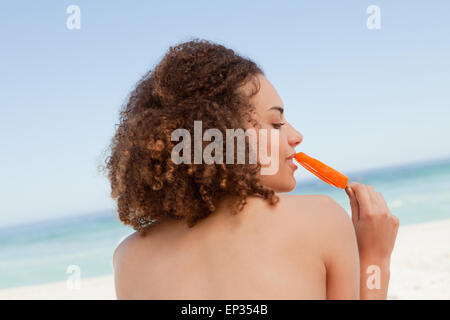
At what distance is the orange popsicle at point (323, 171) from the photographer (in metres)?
1.50

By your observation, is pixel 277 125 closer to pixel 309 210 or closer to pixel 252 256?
pixel 309 210

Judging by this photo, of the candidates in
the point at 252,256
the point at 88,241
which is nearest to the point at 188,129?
the point at 252,256

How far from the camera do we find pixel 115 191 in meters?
1.44

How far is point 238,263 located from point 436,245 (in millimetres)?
7798

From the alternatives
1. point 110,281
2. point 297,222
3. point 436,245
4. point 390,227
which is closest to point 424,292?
point 436,245

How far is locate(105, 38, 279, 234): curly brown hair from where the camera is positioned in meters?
1.17

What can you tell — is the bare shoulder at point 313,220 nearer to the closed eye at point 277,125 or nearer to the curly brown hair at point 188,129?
the curly brown hair at point 188,129

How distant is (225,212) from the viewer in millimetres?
1157

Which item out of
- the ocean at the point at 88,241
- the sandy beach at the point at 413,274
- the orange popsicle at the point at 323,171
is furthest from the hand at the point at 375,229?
the ocean at the point at 88,241

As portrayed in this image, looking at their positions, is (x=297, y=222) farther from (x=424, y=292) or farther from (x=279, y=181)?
Result: (x=424, y=292)

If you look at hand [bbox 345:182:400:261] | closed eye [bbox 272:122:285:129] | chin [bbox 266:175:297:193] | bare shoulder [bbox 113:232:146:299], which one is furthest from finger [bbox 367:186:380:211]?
bare shoulder [bbox 113:232:146:299]

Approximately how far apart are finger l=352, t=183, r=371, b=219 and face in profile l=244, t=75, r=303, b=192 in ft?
0.71

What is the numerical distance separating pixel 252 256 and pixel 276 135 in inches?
17.8

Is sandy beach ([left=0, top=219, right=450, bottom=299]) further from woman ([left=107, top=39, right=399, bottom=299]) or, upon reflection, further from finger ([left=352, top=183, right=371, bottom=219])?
woman ([left=107, top=39, right=399, bottom=299])
